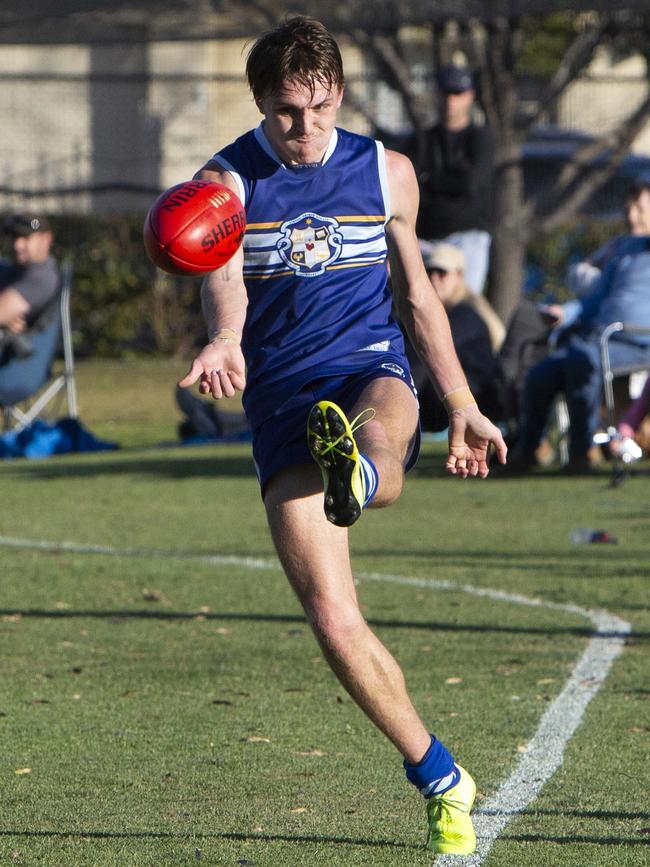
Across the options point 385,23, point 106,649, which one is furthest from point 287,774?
point 385,23

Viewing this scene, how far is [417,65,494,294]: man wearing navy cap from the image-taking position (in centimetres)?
1285

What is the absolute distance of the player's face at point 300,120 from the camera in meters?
4.27

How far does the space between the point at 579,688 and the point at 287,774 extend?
1528 millimetres

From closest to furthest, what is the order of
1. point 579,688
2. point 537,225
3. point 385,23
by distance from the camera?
1. point 579,688
2. point 385,23
3. point 537,225

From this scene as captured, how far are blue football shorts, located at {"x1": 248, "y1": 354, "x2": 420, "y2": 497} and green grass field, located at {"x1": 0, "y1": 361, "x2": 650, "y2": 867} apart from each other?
3.27ft

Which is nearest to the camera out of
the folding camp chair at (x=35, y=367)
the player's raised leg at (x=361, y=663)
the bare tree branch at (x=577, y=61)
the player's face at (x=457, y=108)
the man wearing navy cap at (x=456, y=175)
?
the player's raised leg at (x=361, y=663)

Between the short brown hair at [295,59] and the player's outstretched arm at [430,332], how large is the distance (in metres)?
0.39

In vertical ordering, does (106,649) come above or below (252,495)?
above

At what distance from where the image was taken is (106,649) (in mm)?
6859

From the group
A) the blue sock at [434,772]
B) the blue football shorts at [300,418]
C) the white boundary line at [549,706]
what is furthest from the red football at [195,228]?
the white boundary line at [549,706]

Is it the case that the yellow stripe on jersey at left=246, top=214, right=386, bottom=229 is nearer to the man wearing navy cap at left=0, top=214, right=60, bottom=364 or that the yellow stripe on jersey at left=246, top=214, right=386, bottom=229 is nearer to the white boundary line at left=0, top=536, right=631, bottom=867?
the white boundary line at left=0, top=536, right=631, bottom=867

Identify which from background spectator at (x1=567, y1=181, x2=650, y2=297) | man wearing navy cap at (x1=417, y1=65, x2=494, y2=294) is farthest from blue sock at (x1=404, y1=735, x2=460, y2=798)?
man wearing navy cap at (x1=417, y1=65, x2=494, y2=294)

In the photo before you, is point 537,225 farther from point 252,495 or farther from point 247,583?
point 247,583

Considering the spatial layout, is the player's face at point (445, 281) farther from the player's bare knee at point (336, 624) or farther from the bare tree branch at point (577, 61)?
the player's bare knee at point (336, 624)
